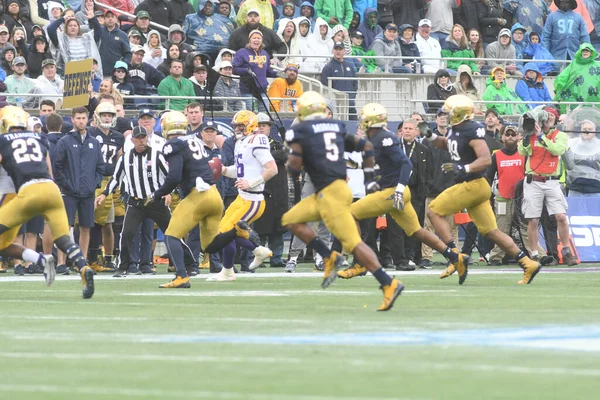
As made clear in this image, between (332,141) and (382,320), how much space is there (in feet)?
6.79

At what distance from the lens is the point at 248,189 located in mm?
15195

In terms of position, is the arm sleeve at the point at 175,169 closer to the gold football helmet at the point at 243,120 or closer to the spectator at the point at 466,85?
the gold football helmet at the point at 243,120

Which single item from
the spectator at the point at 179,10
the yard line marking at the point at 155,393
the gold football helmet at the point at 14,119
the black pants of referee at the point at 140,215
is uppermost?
the spectator at the point at 179,10

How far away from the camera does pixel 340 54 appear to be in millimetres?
22172

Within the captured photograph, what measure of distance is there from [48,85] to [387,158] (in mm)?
7282

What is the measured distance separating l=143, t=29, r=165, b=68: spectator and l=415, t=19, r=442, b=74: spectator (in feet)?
17.3

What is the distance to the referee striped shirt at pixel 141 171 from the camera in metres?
15.9

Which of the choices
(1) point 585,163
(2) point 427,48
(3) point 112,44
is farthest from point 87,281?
(2) point 427,48

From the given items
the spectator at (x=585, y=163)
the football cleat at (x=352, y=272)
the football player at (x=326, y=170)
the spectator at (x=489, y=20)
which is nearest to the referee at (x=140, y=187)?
the football cleat at (x=352, y=272)

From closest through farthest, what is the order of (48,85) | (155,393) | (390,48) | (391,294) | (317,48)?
1. (155,393)
2. (391,294)
3. (48,85)
4. (317,48)
5. (390,48)

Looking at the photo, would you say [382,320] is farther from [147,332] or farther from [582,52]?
[582,52]

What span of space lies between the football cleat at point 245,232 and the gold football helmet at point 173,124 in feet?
3.89

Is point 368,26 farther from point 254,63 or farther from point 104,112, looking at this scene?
point 104,112

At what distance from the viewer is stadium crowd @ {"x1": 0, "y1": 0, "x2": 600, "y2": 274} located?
1712 centimetres
